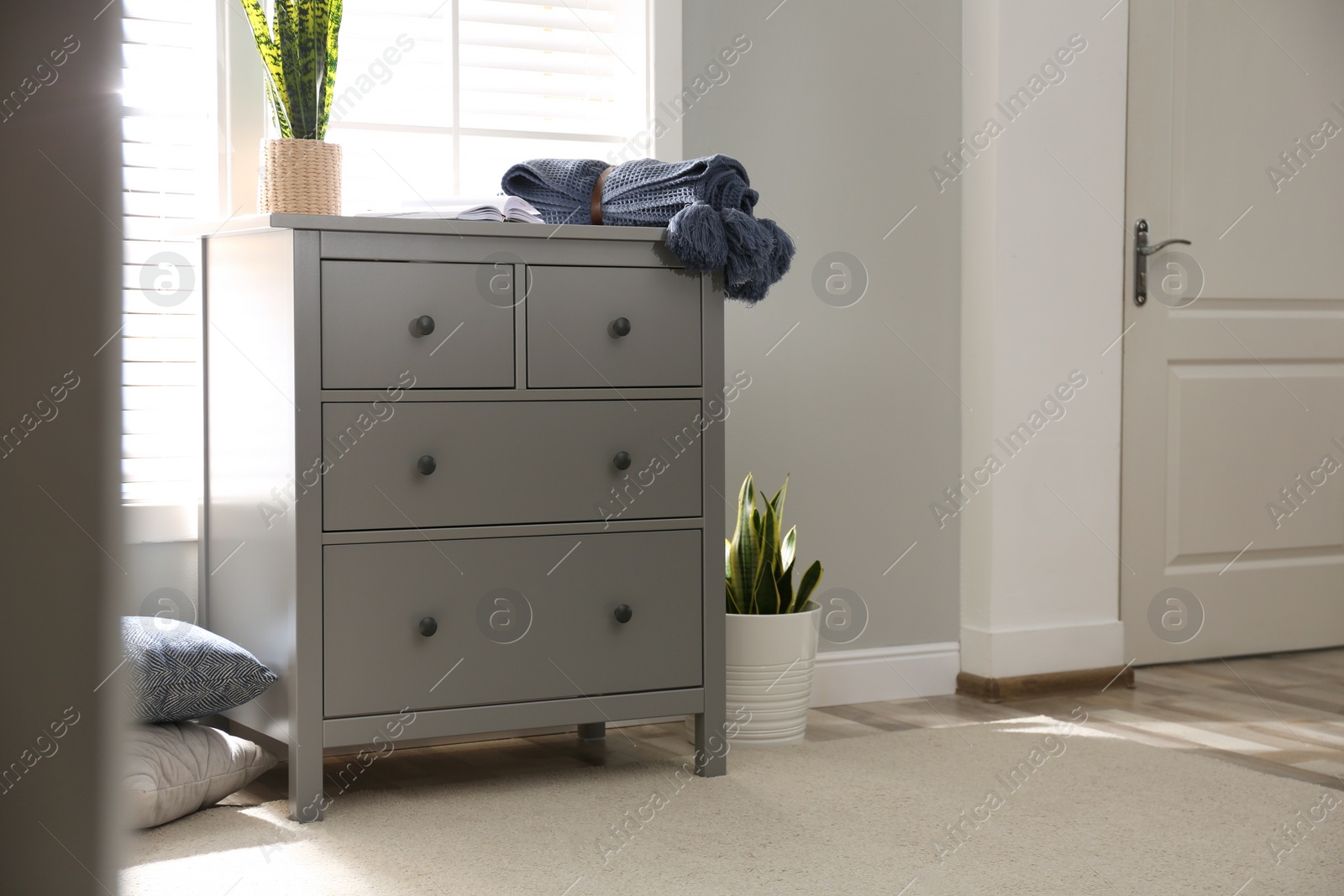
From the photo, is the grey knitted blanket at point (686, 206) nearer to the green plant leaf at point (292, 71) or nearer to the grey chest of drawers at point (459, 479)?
the grey chest of drawers at point (459, 479)

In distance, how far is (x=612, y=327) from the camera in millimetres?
2057

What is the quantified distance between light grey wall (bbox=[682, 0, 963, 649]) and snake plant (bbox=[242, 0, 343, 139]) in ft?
2.68

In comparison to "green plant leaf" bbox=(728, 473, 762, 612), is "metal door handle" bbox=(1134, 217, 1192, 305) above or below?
above

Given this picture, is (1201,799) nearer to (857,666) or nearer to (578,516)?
(857,666)

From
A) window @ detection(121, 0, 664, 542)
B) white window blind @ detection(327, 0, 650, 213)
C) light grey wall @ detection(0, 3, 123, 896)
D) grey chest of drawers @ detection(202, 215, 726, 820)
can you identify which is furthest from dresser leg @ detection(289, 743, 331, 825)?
light grey wall @ detection(0, 3, 123, 896)

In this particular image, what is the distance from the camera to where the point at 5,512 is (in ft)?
0.63

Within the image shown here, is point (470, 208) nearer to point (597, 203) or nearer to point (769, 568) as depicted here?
point (597, 203)

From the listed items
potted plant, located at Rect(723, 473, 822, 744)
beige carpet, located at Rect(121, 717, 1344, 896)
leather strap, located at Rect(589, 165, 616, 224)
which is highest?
leather strap, located at Rect(589, 165, 616, 224)

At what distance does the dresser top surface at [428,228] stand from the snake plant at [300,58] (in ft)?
0.66

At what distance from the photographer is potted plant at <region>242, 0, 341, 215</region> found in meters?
1.96

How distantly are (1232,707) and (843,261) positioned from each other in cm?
134

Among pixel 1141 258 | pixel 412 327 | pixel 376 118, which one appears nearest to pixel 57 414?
pixel 412 327

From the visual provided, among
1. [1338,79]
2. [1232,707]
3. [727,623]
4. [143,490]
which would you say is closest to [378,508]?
[143,490]

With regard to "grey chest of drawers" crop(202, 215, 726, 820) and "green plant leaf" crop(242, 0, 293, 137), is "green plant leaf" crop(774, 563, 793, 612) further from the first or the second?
"green plant leaf" crop(242, 0, 293, 137)
